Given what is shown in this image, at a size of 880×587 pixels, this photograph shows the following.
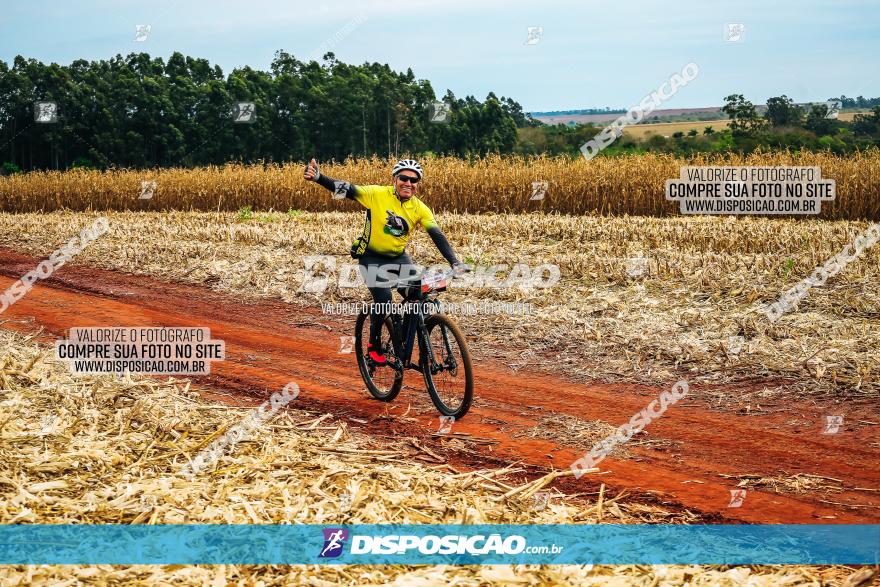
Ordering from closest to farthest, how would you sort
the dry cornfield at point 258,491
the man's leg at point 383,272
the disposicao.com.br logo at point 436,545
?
1. the dry cornfield at point 258,491
2. the disposicao.com.br logo at point 436,545
3. the man's leg at point 383,272

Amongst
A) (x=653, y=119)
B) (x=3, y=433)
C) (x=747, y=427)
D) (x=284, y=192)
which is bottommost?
(x=747, y=427)

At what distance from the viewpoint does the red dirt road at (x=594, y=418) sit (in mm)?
6445

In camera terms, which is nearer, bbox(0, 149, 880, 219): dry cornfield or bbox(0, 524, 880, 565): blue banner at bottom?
bbox(0, 524, 880, 565): blue banner at bottom

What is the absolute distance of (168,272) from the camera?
1738 centimetres

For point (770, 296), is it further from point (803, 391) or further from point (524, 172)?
point (524, 172)

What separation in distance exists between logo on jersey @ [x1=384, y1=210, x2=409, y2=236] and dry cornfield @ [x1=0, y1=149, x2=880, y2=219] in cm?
1799

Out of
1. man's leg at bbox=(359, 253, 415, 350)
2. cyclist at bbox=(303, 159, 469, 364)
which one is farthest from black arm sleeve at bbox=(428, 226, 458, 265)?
man's leg at bbox=(359, 253, 415, 350)

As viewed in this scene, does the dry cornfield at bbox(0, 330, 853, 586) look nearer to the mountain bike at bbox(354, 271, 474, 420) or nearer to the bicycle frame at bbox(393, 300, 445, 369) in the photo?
the mountain bike at bbox(354, 271, 474, 420)

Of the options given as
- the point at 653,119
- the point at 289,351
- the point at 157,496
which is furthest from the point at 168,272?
the point at 653,119

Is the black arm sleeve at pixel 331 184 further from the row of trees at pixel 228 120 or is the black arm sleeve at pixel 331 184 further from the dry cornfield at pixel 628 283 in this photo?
the row of trees at pixel 228 120

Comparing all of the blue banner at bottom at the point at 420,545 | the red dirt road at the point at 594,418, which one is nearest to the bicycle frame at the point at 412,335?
the red dirt road at the point at 594,418

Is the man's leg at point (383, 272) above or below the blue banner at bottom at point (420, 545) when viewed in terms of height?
above

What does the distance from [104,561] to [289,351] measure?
643 centimetres

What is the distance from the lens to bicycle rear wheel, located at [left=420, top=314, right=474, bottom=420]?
312 inches
